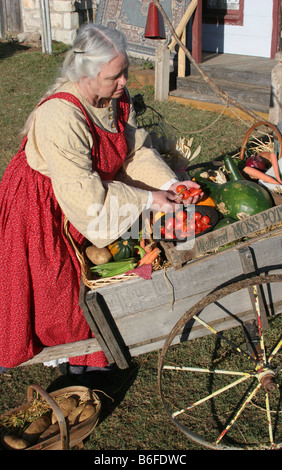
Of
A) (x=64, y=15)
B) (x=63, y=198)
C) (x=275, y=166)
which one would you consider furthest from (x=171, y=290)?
(x=64, y=15)

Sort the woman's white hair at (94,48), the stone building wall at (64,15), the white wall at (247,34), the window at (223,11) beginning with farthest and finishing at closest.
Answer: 1. the stone building wall at (64,15)
2. the window at (223,11)
3. the white wall at (247,34)
4. the woman's white hair at (94,48)

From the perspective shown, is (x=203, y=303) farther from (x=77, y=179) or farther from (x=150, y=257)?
(x=77, y=179)

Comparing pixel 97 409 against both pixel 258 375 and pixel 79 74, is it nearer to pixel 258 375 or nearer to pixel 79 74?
pixel 258 375

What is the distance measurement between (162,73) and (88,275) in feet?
20.3

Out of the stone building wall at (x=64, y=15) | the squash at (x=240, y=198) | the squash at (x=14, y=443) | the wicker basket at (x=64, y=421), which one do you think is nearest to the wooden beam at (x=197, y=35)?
the stone building wall at (x=64, y=15)

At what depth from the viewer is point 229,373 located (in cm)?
247

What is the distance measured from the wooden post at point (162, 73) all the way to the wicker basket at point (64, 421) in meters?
6.24

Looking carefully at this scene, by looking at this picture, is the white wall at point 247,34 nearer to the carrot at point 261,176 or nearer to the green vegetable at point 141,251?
the carrot at point 261,176

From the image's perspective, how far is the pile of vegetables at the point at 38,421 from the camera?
95.5 inches

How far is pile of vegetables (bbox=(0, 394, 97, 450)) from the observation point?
2426mm

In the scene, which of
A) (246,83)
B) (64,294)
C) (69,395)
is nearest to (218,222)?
(64,294)

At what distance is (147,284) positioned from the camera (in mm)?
2301
